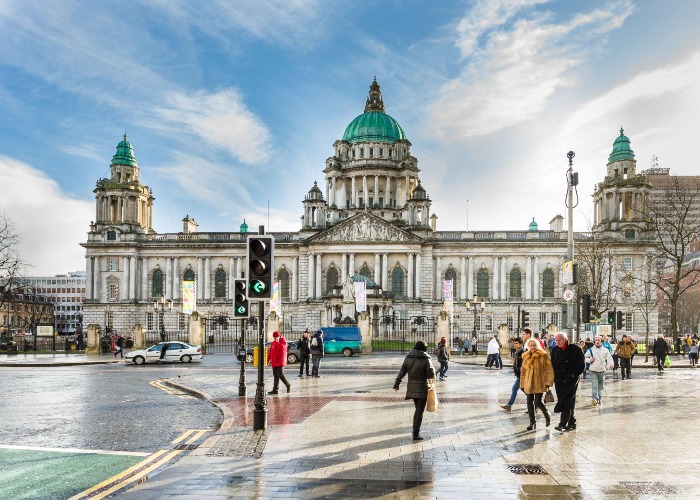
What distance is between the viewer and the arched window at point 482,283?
254ft

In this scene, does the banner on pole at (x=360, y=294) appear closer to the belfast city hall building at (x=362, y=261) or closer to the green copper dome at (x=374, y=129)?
the belfast city hall building at (x=362, y=261)

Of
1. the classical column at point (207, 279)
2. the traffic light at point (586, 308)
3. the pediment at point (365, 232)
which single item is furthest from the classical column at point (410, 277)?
the traffic light at point (586, 308)

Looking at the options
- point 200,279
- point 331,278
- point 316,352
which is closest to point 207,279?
point 200,279

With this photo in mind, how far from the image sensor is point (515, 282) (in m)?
77.5

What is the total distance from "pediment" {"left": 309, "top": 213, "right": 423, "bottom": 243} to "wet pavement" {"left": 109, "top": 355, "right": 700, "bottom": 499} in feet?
187

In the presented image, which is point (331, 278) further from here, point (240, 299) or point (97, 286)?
point (240, 299)

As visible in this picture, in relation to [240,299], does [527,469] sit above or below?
below

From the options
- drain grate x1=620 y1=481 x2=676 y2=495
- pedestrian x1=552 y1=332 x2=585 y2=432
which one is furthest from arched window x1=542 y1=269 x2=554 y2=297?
drain grate x1=620 y1=481 x2=676 y2=495

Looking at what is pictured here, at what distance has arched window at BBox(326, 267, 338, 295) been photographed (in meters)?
76.4

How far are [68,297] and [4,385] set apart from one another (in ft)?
455

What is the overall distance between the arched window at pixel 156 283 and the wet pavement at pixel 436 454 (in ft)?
210

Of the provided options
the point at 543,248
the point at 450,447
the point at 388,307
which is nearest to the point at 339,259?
the point at 388,307

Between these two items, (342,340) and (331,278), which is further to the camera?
(331,278)

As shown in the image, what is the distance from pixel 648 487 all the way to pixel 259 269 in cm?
778
